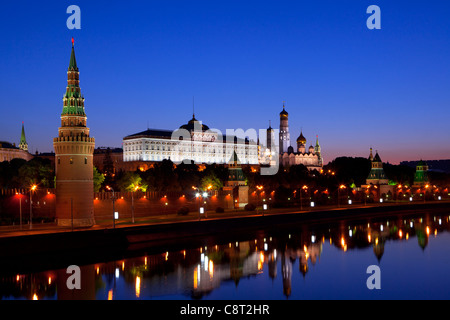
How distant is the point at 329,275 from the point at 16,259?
18.6m

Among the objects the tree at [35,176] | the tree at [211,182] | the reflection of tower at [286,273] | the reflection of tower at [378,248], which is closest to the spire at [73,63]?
the tree at [35,176]

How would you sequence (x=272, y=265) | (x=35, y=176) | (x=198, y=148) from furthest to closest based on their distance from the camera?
(x=198, y=148) < (x=35, y=176) < (x=272, y=265)

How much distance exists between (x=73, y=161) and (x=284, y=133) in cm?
13711

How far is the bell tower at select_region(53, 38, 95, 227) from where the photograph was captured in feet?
149

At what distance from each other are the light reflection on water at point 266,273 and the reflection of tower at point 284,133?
5047 inches

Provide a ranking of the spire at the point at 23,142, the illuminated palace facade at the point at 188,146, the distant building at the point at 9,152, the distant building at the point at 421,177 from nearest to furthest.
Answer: the distant building at the point at 421,177, the distant building at the point at 9,152, the illuminated palace facade at the point at 188,146, the spire at the point at 23,142

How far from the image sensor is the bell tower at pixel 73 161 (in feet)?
149

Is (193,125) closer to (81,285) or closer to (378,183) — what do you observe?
(378,183)

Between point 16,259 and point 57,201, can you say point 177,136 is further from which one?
point 16,259

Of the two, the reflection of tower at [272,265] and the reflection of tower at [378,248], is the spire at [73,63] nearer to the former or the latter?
the reflection of tower at [272,265]

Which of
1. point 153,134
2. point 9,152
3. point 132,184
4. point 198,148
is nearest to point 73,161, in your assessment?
point 132,184

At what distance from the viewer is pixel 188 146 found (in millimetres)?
139750
